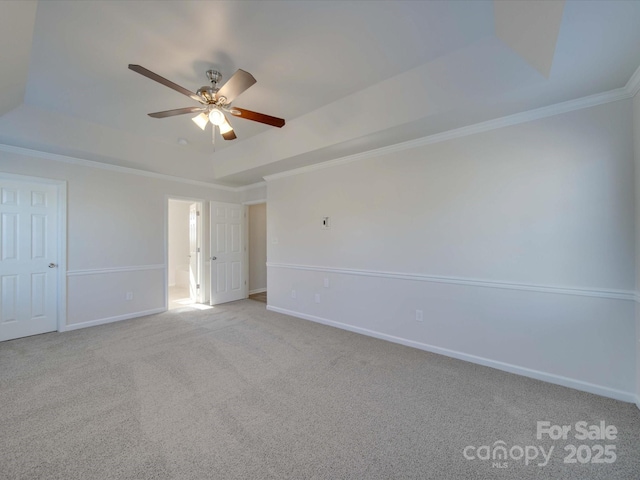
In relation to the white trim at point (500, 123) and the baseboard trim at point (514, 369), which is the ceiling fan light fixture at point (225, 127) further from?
the baseboard trim at point (514, 369)

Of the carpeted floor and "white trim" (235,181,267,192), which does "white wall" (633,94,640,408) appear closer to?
the carpeted floor

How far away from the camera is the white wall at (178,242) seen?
7406mm

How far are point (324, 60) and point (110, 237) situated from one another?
411 cm

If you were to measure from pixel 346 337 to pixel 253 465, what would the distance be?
2.16 meters

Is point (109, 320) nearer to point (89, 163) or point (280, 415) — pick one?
point (89, 163)

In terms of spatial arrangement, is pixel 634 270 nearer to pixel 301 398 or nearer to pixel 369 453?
pixel 369 453

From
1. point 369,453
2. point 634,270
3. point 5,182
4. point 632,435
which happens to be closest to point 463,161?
point 634,270

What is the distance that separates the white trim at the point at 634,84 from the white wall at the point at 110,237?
5.78 metres

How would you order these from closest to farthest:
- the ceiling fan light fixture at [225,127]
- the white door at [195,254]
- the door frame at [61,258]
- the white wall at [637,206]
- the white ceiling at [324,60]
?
the white ceiling at [324,60]
the white wall at [637,206]
the ceiling fan light fixture at [225,127]
the door frame at [61,258]
the white door at [195,254]

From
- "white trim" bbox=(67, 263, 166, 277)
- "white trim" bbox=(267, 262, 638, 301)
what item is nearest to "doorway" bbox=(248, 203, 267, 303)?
"white trim" bbox=(67, 263, 166, 277)

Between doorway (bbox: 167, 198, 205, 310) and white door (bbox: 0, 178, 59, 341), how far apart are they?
69.1 inches

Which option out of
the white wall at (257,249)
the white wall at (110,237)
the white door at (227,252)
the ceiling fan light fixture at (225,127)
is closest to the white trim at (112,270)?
the white wall at (110,237)

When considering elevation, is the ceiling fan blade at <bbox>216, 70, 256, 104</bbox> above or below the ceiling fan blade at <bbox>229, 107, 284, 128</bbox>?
above

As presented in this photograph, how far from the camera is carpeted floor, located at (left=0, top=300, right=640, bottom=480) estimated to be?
1.56 meters
